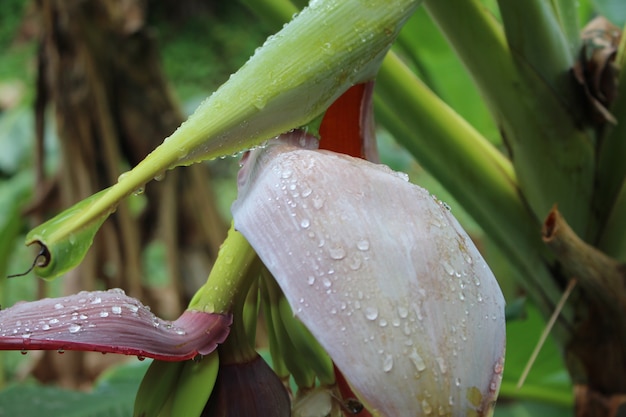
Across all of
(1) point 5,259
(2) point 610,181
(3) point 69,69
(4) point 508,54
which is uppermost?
(3) point 69,69

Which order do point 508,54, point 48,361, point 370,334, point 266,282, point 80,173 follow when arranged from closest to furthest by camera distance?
point 370,334 → point 266,282 → point 508,54 → point 48,361 → point 80,173

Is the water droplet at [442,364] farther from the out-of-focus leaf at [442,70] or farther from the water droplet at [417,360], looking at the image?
the out-of-focus leaf at [442,70]

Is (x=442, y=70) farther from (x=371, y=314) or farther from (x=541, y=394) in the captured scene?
(x=371, y=314)

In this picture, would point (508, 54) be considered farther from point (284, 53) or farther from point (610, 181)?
point (284, 53)

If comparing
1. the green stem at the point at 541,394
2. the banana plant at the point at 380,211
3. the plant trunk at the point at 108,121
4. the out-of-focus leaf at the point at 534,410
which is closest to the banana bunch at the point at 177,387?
the banana plant at the point at 380,211

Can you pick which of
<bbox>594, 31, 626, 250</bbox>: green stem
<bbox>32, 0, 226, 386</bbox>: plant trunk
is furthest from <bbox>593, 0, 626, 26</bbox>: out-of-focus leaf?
<bbox>32, 0, 226, 386</bbox>: plant trunk

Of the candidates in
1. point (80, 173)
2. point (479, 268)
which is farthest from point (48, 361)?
point (479, 268)

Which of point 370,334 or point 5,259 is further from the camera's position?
point 5,259

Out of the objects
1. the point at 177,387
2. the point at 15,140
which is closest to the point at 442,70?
the point at 177,387
